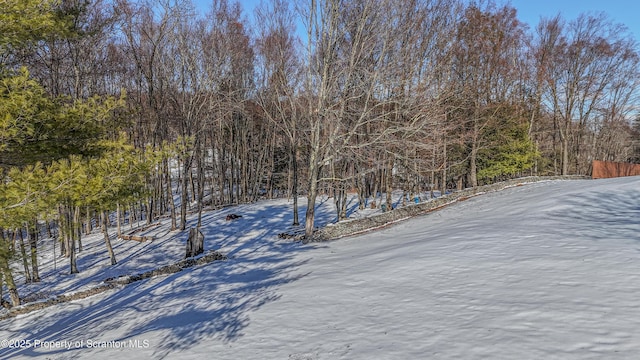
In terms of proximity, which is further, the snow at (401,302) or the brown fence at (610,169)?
the brown fence at (610,169)

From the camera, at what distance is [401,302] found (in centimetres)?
635

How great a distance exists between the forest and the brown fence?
16.0 ft

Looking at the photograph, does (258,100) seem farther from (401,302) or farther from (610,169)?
(610,169)

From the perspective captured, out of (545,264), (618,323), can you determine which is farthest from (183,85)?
(618,323)

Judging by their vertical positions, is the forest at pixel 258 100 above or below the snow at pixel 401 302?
above

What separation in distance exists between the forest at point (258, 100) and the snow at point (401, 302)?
2.17m

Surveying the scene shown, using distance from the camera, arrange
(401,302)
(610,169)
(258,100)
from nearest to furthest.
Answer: (401,302) → (258,100) → (610,169)

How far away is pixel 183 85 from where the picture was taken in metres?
18.5

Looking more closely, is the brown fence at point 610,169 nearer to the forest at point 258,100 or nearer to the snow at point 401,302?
the forest at point 258,100

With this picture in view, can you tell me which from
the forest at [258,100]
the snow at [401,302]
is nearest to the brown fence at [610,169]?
the forest at [258,100]

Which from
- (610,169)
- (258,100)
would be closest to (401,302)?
(258,100)

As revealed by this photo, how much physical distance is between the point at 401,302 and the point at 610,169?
97.8 ft

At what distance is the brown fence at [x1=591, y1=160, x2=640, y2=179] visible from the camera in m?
26.6

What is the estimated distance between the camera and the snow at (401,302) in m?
4.70
